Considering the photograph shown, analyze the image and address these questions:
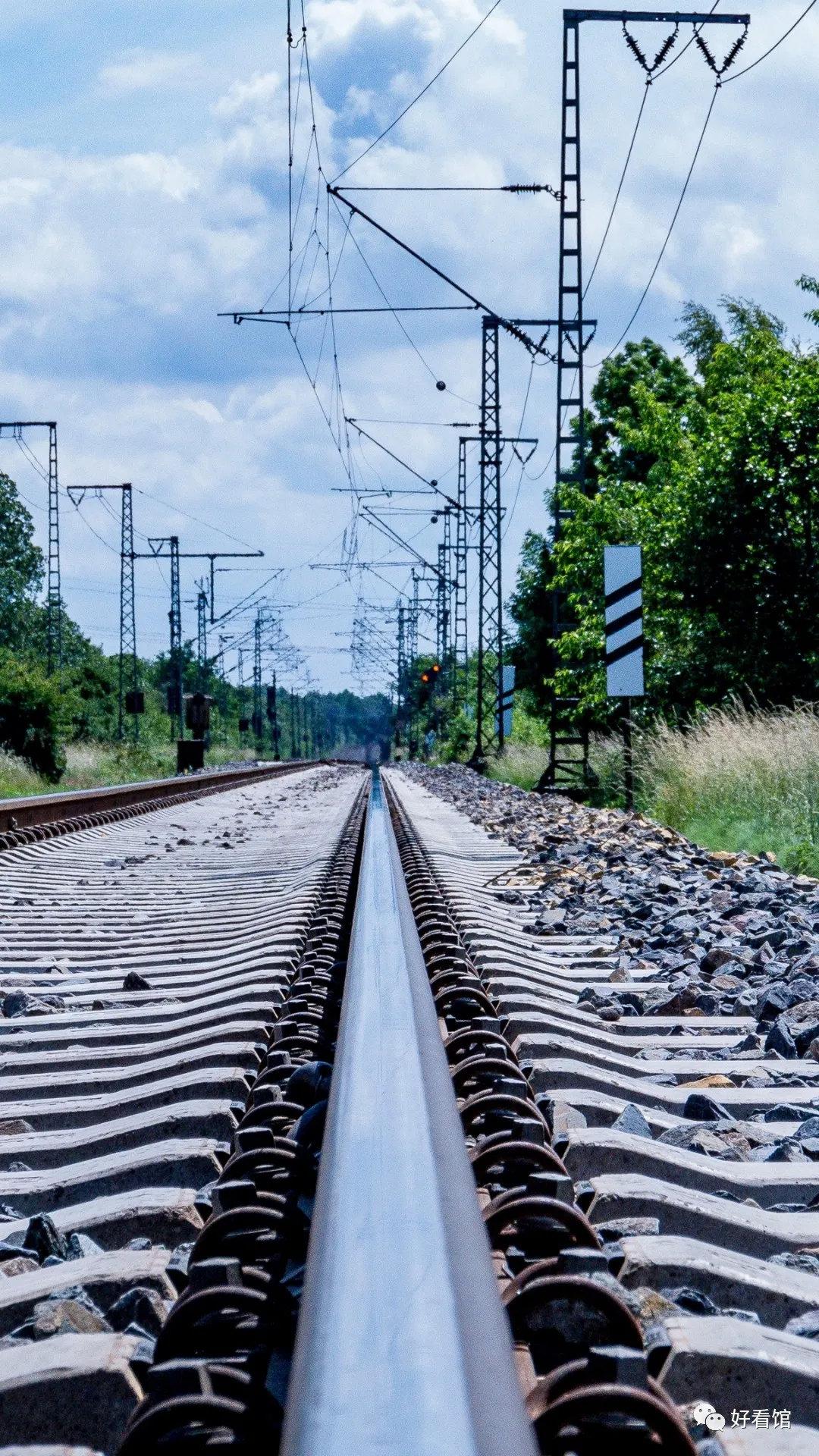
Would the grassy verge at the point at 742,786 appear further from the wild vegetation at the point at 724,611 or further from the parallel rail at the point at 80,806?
the parallel rail at the point at 80,806

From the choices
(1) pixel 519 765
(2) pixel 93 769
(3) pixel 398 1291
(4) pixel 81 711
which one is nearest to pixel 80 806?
(1) pixel 519 765

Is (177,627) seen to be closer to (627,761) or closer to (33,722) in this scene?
(33,722)

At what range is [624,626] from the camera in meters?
14.1

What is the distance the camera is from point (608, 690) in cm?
1403

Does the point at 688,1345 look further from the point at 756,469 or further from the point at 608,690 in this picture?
the point at 756,469

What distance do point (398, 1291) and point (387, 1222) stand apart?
8.6 inches

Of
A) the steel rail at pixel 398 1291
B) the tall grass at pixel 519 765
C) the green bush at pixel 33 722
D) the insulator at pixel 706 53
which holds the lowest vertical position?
the steel rail at pixel 398 1291

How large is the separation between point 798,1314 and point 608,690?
12.1m

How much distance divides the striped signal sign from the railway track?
9.40 m

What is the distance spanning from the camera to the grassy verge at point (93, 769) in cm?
2625

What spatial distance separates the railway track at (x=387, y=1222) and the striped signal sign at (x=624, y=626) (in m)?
9.40

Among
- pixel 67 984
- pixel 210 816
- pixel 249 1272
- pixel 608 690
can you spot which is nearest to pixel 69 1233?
pixel 249 1272

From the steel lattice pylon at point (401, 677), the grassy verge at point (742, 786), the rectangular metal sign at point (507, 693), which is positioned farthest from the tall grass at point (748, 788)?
the steel lattice pylon at point (401, 677)

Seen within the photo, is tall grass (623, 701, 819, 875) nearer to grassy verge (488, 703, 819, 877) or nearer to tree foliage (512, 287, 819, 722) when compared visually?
grassy verge (488, 703, 819, 877)
